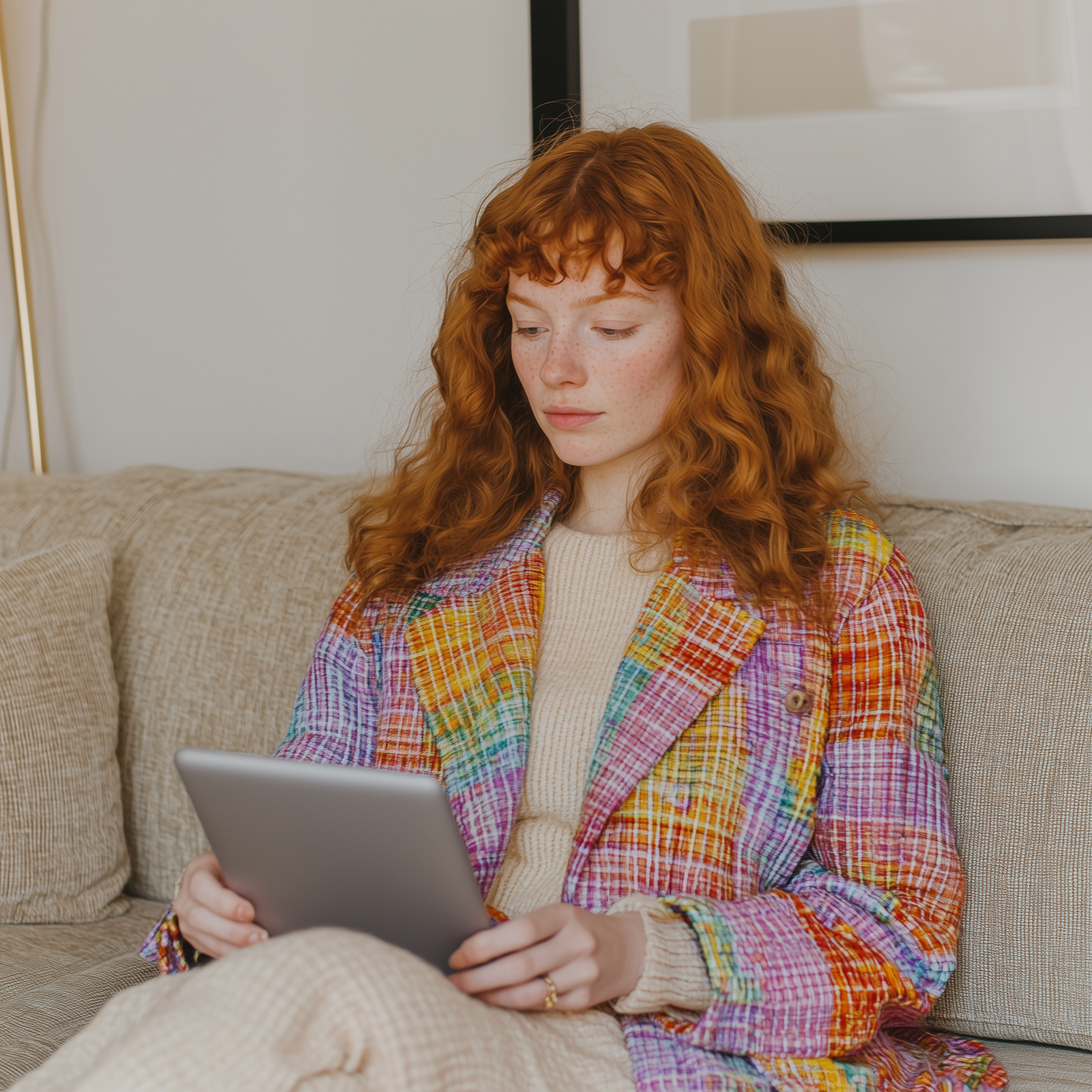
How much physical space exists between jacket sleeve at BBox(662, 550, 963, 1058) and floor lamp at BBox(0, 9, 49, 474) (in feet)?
4.85

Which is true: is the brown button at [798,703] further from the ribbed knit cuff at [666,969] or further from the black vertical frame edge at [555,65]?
the black vertical frame edge at [555,65]

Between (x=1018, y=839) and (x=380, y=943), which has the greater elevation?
(x=380, y=943)

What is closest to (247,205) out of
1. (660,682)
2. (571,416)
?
(571,416)

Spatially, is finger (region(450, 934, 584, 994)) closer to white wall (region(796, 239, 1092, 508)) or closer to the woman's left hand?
the woman's left hand

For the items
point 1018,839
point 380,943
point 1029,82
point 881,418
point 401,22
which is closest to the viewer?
point 380,943

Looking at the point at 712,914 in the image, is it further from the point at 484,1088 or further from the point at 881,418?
the point at 881,418

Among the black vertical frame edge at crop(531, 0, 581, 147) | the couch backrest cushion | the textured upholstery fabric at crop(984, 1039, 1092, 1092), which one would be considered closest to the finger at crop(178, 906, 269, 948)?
the couch backrest cushion

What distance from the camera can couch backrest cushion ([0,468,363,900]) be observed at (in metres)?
1.45

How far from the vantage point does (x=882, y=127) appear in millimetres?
1427

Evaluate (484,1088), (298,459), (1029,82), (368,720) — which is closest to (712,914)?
(484,1088)

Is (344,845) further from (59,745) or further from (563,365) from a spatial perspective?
(59,745)

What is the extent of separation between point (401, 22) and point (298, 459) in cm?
70

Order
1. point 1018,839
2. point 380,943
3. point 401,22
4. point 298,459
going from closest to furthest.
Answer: point 380,943 → point 1018,839 → point 401,22 → point 298,459

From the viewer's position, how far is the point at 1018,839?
1.11 metres
